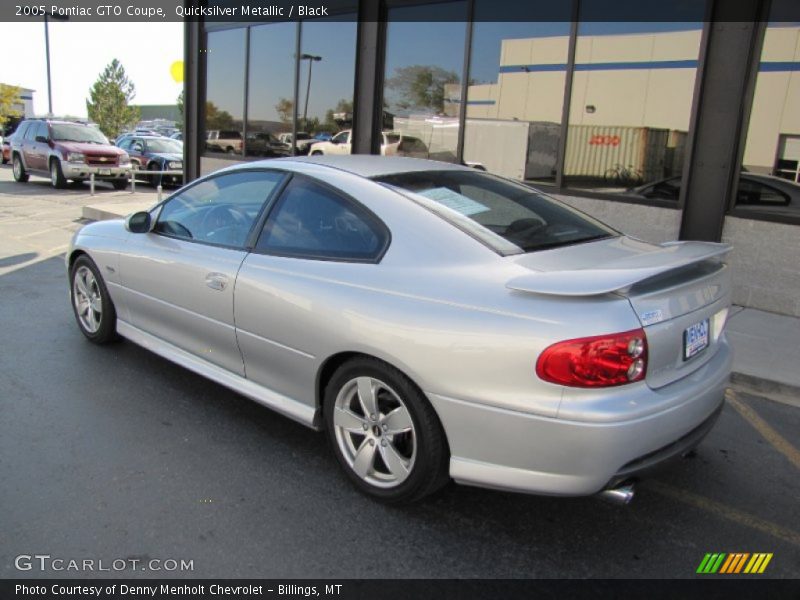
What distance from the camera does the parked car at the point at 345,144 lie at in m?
10.3

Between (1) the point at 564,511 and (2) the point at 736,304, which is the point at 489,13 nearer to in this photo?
(2) the point at 736,304

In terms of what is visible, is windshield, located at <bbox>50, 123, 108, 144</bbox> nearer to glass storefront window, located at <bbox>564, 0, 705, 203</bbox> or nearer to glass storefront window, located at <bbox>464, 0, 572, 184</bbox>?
glass storefront window, located at <bbox>464, 0, 572, 184</bbox>

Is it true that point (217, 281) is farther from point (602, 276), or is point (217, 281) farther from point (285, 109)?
point (285, 109)

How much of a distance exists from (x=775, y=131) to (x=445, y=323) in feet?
19.6

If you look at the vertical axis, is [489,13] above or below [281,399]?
above

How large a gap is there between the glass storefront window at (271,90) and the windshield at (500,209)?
923 centimetres

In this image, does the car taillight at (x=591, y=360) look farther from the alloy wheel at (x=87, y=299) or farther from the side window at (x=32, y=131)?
the side window at (x=32, y=131)

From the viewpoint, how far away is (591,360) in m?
2.36

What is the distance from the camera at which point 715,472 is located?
3439 mm

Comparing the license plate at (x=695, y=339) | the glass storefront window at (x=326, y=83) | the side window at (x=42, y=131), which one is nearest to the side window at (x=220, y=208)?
the license plate at (x=695, y=339)

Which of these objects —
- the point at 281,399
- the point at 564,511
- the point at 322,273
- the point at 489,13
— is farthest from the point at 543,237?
the point at 489,13

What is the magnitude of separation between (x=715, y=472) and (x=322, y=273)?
2.32 metres

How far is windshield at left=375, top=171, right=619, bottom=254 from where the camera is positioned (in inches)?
119

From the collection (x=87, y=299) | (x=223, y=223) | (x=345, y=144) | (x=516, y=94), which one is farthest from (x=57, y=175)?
(x=223, y=223)
